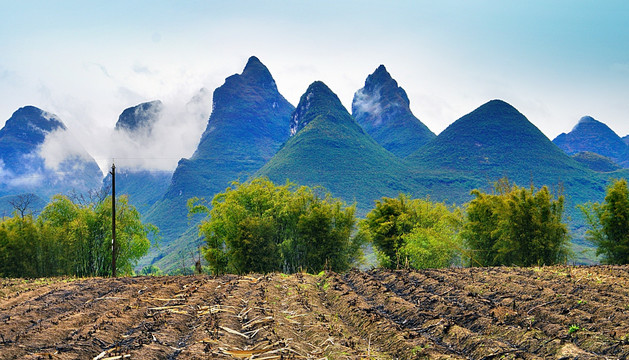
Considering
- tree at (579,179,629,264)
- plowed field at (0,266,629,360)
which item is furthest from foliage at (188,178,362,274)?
tree at (579,179,629,264)

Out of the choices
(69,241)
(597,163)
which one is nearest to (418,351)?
(69,241)

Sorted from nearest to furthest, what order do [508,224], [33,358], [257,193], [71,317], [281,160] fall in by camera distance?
[33,358] < [71,317] < [508,224] < [257,193] < [281,160]

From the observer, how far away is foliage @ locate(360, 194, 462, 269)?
42.3 m

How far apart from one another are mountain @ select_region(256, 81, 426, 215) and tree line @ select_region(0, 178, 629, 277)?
47610 millimetres

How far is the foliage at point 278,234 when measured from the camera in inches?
1593

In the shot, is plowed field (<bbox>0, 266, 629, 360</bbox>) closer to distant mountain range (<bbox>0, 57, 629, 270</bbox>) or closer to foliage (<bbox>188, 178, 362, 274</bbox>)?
foliage (<bbox>188, 178, 362, 274</bbox>)

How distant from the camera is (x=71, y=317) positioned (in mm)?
14602

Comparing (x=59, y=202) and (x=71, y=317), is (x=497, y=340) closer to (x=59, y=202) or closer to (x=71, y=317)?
(x=71, y=317)

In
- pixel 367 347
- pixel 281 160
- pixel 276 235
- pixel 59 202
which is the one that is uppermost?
pixel 281 160

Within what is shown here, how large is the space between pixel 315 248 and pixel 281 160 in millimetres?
83233

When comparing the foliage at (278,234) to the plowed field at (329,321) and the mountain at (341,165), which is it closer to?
the plowed field at (329,321)

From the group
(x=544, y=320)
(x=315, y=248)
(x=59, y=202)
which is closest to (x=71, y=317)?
(x=544, y=320)

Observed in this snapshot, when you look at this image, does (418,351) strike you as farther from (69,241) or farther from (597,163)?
(597,163)

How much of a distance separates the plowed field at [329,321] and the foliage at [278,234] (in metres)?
18.3
